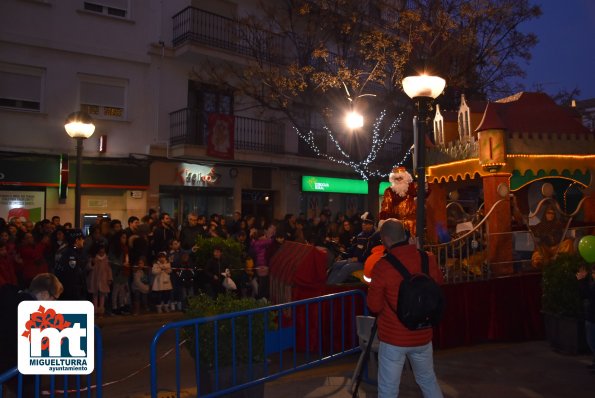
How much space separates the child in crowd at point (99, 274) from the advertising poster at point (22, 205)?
6100mm

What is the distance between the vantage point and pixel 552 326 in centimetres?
752

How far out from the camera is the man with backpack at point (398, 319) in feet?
13.3

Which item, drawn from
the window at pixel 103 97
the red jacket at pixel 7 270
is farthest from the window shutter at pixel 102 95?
the red jacket at pixel 7 270

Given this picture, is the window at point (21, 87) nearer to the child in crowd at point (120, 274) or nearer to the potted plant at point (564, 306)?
the child in crowd at point (120, 274)

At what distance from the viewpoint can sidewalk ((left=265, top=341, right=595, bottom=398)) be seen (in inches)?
226

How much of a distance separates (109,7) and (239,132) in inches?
231

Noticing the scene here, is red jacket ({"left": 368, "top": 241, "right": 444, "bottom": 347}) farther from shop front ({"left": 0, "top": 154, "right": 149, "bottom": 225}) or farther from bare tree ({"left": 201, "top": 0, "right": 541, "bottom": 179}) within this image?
shop front ({"left": 0, "top": 154, "right": 149, "bottom": 225})

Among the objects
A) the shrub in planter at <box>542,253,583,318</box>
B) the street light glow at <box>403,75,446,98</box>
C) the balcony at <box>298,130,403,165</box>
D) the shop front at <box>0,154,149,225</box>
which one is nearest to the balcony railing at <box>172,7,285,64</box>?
the balcony at <box>298,130,403,165</box>

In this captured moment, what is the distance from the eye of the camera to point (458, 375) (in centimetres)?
636

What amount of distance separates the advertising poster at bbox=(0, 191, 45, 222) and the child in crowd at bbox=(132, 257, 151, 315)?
6225 millimetres

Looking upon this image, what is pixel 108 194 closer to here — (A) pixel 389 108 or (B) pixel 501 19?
(A) pixel 389 108

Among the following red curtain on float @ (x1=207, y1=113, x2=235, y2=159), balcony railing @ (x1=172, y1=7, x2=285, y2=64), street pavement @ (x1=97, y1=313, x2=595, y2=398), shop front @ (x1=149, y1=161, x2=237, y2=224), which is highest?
balcony railing @ (x1=172, y1=7, x2=285, y2=64)

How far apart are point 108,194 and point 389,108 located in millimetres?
9557

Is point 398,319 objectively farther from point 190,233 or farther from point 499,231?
point 190,233
